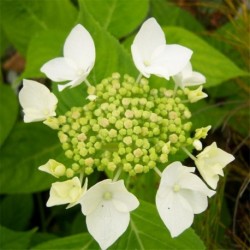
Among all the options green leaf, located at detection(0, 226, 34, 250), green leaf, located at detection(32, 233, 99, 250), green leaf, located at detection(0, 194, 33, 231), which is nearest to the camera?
green leaf, located at detection(32, 233, 99, 250)

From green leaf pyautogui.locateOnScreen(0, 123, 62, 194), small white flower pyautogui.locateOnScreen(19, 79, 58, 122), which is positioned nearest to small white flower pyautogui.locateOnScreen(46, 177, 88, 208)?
small white flower pyautogui.locateOnScreen(19, 79, 58, 122)

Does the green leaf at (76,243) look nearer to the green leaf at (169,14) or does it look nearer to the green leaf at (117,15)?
the green leaf at (117,15)

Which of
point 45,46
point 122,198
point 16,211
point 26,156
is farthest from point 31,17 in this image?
point 122,198

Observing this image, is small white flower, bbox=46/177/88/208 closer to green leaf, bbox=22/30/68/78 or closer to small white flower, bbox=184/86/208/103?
small white flower, bbox=184/86/208/103

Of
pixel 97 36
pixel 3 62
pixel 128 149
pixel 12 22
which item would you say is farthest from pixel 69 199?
pixel 3 62

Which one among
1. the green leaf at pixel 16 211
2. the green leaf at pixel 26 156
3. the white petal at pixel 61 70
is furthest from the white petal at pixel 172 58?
the green leaf at pixel 16 211

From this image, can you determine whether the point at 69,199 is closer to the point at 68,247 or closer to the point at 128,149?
the point at 128,149
